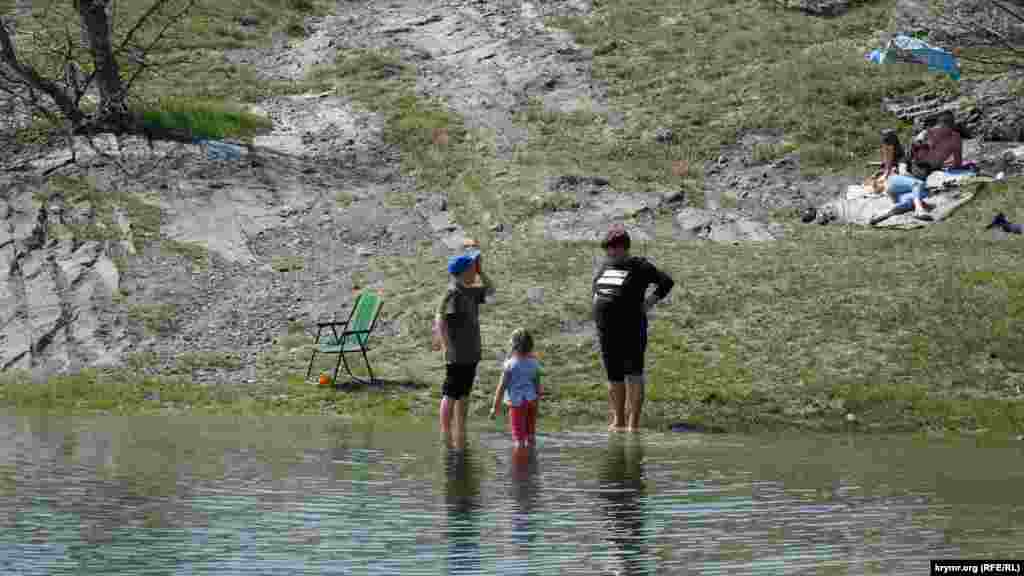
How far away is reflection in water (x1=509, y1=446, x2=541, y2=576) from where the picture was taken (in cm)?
859

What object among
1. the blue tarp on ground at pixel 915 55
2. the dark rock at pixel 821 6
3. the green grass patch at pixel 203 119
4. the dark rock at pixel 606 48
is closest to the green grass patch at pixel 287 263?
the green grass patch at pixel 203 119

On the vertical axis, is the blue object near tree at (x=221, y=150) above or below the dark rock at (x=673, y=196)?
above

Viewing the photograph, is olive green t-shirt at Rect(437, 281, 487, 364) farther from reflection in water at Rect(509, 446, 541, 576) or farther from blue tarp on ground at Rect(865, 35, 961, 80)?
blue tarp on ground at Rect(865, 35, 961, 80)

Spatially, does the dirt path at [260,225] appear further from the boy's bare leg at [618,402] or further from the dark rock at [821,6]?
the dark rock at [821,6]

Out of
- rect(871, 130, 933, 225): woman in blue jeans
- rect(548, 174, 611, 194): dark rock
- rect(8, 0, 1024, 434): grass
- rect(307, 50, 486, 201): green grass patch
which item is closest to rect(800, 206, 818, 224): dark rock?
rect(8, 0, 1024, 434): grass

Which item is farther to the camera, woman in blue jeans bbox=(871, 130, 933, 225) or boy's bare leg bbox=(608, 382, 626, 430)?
woman in blue jeans bbox=(871, 130, 933, 225)

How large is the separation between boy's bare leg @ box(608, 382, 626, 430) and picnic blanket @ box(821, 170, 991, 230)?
442 inches

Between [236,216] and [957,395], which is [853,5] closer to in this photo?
[236,216]

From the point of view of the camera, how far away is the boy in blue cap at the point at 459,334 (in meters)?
13.7

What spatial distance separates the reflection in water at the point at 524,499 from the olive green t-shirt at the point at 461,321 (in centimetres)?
102

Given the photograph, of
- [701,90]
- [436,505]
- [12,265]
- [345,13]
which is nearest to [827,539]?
[436,505]

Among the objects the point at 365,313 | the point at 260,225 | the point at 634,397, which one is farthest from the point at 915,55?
the point at 634,397

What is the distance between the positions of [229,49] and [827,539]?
3123cm

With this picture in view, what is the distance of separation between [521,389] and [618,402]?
1648 mm
